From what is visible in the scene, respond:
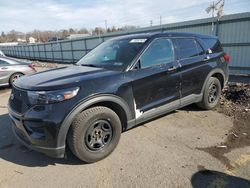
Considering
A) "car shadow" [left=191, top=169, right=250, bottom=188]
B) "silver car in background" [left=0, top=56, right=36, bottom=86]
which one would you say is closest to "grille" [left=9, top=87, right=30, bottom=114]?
"car shadow" [left=191, top=169, right=250, bottom=188]

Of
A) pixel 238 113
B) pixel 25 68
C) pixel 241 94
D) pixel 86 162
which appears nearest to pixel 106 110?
pixel 86 162

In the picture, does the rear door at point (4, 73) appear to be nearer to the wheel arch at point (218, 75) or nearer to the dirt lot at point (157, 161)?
the dirt lot at point (157, 161)

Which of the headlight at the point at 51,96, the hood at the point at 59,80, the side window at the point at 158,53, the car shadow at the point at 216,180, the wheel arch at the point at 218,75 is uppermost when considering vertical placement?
the side window at the point at 158,53

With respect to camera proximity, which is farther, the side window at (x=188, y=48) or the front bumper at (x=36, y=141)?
the side window at (x=188, y=48)

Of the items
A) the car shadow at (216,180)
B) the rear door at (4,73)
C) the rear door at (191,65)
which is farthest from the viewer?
the rear door at (4,73)

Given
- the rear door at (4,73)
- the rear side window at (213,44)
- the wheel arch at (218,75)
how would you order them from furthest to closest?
the rear door at (4,73) < the rear side window at (213,44) < the wheel arch at (218,75)

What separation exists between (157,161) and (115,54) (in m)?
1.98

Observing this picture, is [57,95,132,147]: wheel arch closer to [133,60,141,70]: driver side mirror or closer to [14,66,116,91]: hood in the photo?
[14,66,116,91]: hood

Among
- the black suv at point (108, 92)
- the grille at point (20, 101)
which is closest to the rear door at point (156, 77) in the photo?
the black suv at point (108, 92)

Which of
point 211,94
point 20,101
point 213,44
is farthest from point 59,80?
point 213,44

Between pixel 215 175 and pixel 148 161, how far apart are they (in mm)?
914

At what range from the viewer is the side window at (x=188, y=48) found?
4.50 m

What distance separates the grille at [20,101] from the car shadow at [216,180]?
2.39 meters

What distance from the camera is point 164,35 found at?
4.34m
